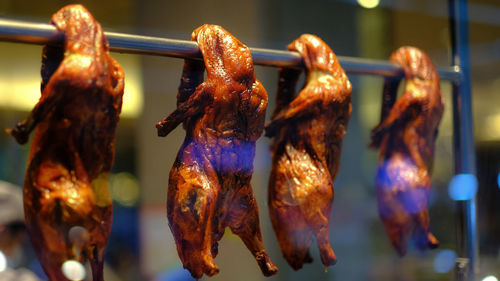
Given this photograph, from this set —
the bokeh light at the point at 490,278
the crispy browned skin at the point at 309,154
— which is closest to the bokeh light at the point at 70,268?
the crispy browned skin at the point at 309,154

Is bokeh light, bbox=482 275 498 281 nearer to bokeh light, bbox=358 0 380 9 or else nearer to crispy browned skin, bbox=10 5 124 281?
bokeh light, bbox=358 0 380 9

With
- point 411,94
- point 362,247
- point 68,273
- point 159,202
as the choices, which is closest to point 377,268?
point 362,247

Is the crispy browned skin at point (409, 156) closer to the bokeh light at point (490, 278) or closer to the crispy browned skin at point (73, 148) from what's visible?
the bokeh light at point (490, 278)

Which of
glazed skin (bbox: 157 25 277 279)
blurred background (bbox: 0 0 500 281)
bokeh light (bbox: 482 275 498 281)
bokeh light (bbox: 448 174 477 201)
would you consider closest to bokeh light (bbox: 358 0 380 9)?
blurred background (bbox: 0 0 500 281)

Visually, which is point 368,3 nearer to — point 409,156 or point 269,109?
point 269,109

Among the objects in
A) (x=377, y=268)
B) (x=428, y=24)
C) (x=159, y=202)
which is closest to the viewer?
(x=159, y=202)

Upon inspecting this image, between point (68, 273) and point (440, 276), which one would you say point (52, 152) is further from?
point (440, 276)
